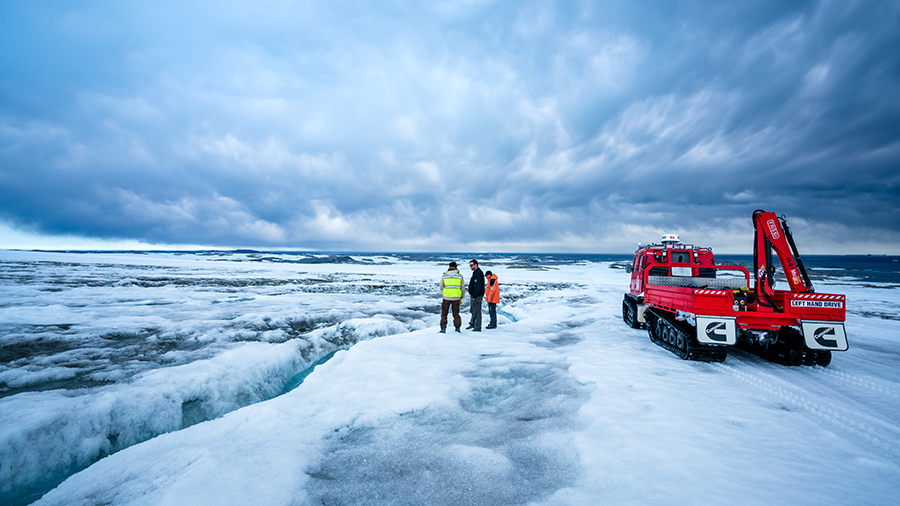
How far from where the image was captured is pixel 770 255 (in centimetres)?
775

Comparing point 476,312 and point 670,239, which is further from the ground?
point 670,239

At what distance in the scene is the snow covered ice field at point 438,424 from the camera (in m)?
3.02

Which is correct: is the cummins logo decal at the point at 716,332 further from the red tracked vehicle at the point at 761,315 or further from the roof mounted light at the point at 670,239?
the roof mounted light at the point at 670,239

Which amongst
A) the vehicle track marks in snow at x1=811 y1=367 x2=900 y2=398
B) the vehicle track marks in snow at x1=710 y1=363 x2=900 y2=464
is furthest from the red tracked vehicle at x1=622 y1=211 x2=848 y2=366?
the vehicle track marks in snow at x1=710 y1=363 x2=900 y2=464

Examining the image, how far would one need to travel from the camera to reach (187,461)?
3.43 metres

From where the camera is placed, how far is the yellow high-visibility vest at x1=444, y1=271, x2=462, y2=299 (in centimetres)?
940

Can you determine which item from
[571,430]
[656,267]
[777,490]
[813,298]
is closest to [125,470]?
[571,430]

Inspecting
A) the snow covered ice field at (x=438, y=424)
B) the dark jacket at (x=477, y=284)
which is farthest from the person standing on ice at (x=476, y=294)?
the snow covered ice field at (x=438, y=424)

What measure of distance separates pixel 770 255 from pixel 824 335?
6.98 ft

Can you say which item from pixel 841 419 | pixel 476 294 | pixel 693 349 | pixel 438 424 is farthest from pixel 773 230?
pixel 438 424

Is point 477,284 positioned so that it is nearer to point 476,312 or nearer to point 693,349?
point 476,312

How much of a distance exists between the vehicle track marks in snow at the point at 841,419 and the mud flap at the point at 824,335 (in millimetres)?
1461

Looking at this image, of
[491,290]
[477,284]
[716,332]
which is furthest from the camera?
[491,290]

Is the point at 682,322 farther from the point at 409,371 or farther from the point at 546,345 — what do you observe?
the point at 409,371
